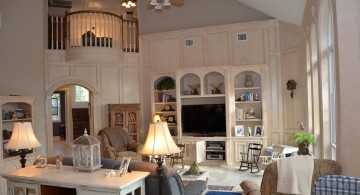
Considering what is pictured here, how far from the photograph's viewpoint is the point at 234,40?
28.2ft

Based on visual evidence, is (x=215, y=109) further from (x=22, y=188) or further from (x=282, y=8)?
(x=22, y=188)

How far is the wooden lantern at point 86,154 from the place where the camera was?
3.63 meters

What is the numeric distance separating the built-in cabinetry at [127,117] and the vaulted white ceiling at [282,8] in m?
4.12

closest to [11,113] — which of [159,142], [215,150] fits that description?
[159,142]

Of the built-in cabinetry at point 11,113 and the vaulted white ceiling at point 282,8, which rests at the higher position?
the vaulted white ceiling at point 282,8

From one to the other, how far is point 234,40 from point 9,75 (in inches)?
222

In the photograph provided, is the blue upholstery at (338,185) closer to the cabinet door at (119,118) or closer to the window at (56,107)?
the cabinet door at (119,118)

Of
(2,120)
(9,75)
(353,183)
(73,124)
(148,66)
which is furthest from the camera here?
(73,124)

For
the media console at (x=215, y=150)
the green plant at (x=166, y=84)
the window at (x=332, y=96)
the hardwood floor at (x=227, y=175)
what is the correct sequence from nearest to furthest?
the window at (x=332, y=96) < the hardwood floor at (x=227, y=175) < the media console at (x=215, y=150) < the green plant at (x=166, y=84)

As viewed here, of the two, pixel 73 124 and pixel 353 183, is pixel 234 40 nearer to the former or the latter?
pixel 353 183

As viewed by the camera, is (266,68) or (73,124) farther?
(73,124)

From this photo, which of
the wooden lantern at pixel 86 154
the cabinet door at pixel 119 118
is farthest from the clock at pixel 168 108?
the wooden lantern at pixel 86 154

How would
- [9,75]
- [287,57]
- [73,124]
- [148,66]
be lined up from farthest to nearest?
[73,124], [148,66], [287,57], [9,75]

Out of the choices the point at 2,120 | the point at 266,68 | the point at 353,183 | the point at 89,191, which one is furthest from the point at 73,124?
the point at 353,183
